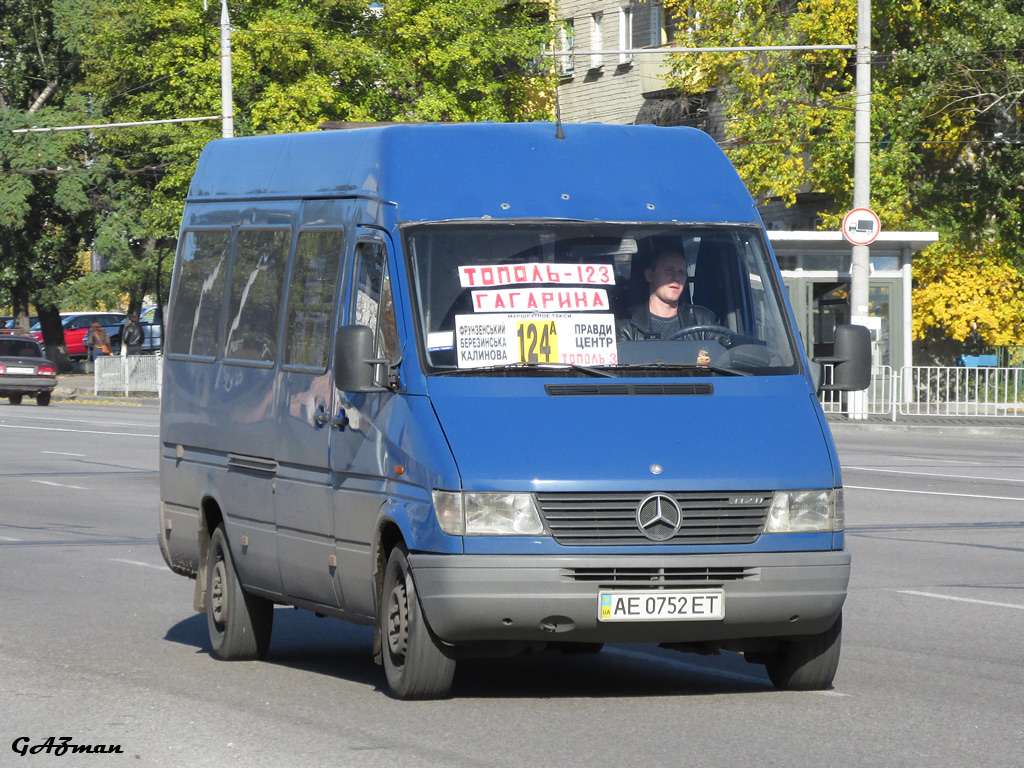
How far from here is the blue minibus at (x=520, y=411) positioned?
7352 millimetres

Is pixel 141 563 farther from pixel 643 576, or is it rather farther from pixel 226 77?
pixel 226 77

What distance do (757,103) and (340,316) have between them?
32223 mm

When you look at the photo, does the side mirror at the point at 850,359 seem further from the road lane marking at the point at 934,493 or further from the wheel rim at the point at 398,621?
the road lane marking at the point at 934,493

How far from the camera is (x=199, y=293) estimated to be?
34.1 ft

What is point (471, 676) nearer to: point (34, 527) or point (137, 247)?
point (34, 527)

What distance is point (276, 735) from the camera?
23.3 feet

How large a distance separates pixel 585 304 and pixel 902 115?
3051cm

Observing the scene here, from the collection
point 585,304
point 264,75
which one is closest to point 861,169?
point 264,75

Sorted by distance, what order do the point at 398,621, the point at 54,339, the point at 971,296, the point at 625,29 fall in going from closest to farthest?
the point at 398,621
the point at 971,296
the point at 625,29
the point at 54,339

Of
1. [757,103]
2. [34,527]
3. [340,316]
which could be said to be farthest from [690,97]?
[340,316]

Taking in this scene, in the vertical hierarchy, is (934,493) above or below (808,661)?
below

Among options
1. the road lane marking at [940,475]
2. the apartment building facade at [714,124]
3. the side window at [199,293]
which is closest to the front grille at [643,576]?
the side window at [199,293]

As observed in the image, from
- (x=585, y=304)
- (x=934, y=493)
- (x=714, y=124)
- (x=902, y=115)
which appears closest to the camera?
(x=585, y=304)

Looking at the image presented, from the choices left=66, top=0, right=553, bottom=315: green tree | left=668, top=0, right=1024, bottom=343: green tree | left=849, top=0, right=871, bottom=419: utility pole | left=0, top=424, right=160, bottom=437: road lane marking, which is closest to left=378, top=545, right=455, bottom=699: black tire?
left=0, top=424, right=160, bottom=437: road lane marking
